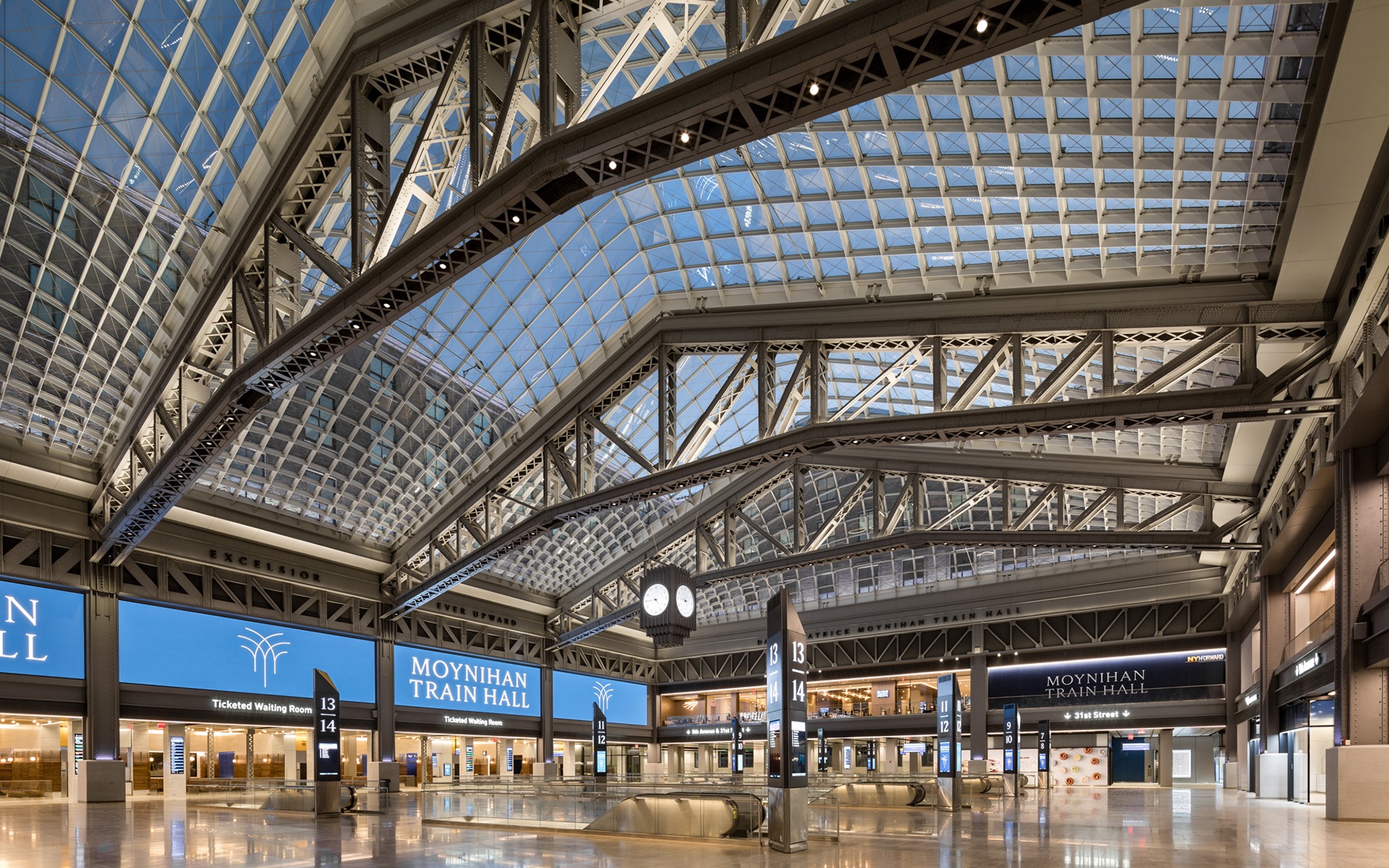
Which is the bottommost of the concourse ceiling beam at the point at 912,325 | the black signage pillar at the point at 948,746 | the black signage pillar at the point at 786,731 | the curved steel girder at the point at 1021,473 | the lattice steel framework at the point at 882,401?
the black signage pillar at the point at 948,746

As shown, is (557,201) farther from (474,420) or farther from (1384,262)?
(474,420)

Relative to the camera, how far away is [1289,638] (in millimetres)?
43875

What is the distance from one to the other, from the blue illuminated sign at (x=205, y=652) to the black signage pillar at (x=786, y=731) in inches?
1318

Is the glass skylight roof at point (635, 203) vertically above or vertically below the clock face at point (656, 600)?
above

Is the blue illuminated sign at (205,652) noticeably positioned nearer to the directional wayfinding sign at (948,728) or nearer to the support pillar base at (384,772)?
the support pillar base at (384,772)

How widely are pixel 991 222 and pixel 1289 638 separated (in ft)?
93.7

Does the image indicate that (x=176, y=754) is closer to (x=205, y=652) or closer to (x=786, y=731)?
(x=205, y=652)

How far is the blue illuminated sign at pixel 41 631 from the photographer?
121 feet

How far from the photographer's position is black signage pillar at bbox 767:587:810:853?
1880 cm

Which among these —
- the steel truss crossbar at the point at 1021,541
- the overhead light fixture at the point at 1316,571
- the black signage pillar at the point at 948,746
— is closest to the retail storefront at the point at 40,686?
the steel truss crossbar at the point at 1021,541

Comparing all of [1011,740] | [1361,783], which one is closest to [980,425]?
[1361,783]

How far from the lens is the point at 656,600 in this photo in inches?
1446

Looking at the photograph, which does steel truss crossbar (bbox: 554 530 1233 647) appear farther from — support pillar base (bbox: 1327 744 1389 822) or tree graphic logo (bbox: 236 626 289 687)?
tree graphic logo (bbox: 236 626 289 687)

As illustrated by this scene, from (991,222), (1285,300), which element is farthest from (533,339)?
(1285,300)
